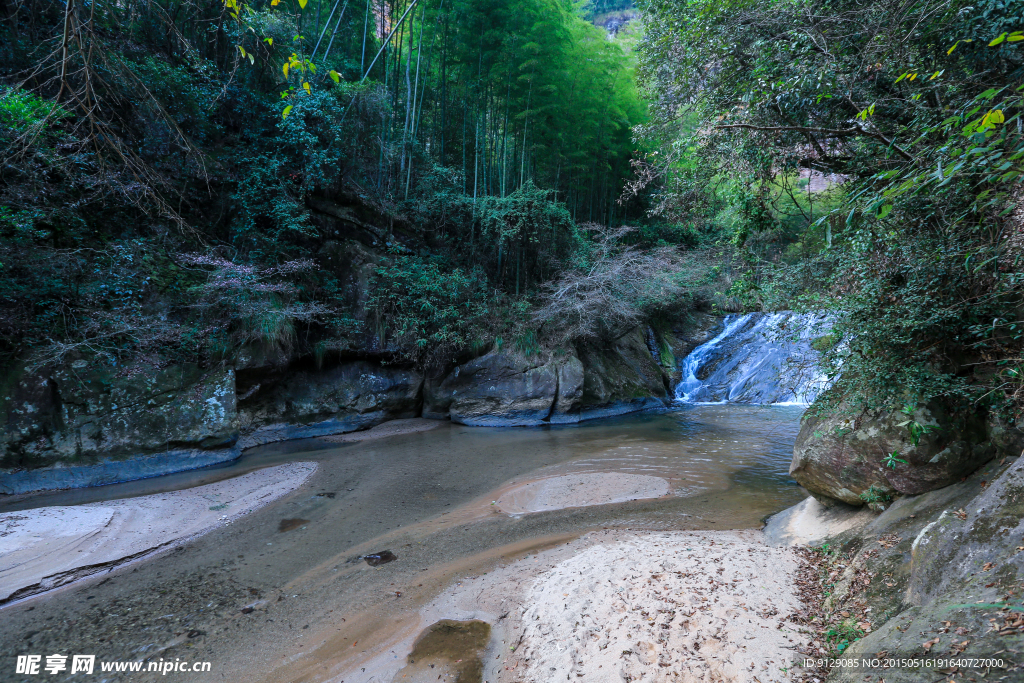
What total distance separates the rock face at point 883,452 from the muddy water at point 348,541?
0.98 m

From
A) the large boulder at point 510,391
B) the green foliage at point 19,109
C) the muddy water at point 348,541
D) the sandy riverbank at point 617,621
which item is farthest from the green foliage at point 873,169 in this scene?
the green foliage at point 19,109

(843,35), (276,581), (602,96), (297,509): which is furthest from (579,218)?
(276,581)

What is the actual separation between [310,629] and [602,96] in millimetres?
12339

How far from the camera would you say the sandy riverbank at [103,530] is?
4039 mm

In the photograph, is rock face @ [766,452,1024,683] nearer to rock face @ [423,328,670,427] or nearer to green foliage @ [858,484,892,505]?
green foliage @ [858,484,892,505]

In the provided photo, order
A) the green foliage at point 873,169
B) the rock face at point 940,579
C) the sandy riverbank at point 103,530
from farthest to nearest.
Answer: the sandy riverbank at point 103,530 → the green foliage at point 873,169 → the rock face at point 940,579

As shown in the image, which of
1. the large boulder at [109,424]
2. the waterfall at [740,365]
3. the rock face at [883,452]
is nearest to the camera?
the rock face at [883,452]

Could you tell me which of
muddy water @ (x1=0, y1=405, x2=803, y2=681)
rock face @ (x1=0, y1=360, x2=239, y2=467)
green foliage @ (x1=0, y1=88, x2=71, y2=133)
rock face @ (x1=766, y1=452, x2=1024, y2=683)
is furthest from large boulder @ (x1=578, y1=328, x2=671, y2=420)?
green foliage @ (x1=0, y1=88, x2=71, y2=133)

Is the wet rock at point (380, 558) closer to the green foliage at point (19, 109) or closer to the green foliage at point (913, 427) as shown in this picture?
the green foliage at point (913, 427)

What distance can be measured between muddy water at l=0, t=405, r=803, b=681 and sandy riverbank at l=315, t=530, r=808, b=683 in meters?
0.21

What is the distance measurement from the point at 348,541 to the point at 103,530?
2668 millimetres

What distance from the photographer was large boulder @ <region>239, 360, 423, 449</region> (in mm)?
8711

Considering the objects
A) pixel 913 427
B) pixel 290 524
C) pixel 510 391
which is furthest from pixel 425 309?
pixel 913 427

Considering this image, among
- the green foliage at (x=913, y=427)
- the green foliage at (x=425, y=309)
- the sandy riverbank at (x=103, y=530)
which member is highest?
the green foliage at (x=425, y=309)
